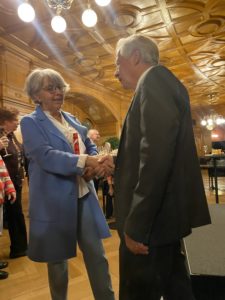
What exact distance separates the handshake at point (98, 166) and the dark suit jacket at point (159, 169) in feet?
1.13

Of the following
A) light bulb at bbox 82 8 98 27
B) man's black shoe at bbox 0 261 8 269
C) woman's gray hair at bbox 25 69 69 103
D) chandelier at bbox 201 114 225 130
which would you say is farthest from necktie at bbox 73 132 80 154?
chandelier at bbox 201 114 225 130

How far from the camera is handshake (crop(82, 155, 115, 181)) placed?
1352mm

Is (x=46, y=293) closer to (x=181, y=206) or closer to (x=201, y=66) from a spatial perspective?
(x=181, y=206)

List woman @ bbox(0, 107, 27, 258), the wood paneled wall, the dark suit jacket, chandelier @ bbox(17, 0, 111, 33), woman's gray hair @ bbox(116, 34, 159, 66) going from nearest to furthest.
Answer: the dark suit jacket < woman's gray hair @ bbox(116, 34, 159, 66) < woman @ bbox(0, 107, 27, 258) < chandelier @ bbox(17, 0, 111, 33) < the wood paneled wall

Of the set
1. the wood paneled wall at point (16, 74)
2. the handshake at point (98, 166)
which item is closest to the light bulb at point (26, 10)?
the wood paneled wall at point (16, 74)

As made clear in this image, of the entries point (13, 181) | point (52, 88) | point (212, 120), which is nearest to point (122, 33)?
point (13, 181)

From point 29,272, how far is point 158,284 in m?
1.88

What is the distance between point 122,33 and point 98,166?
191 inches

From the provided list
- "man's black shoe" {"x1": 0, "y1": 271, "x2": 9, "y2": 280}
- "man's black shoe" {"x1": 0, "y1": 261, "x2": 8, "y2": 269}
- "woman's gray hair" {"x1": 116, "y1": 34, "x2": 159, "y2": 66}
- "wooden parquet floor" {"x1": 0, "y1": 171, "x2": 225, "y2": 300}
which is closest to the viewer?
"woman's gray hair" {"x1": 116, "y1": 34, "x2": 159, "y2": 66}

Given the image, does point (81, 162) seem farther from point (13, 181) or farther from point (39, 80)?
point (13, 181)

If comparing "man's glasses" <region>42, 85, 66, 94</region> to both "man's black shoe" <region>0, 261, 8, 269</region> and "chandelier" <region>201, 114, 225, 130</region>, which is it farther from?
"chandelier" <region>201, 114, 225, 130</region>

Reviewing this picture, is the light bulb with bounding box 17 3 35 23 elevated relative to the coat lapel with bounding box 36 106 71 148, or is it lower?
elevated

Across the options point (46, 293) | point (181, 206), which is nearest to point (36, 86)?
point (181, 206)

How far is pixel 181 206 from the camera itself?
36.9 inches
